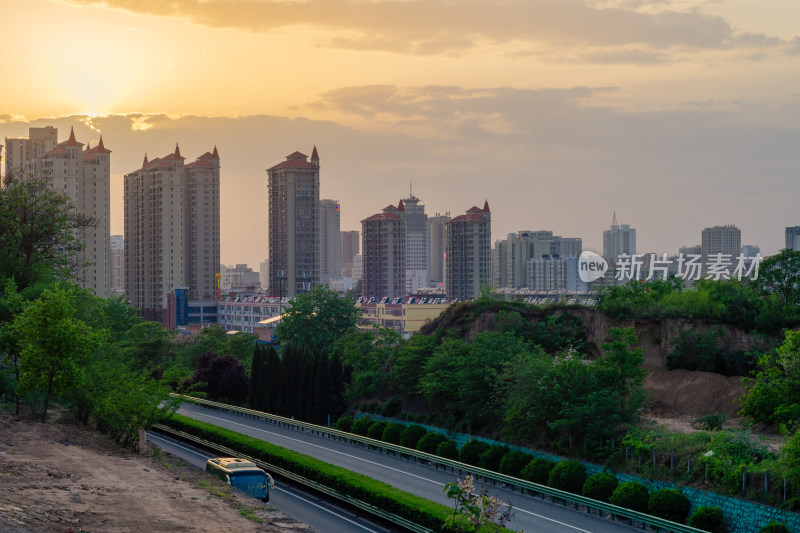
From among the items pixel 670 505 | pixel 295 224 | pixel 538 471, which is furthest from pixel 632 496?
pixel 295 224

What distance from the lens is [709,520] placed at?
25734 mm

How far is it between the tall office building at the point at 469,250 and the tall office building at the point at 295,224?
2819cm

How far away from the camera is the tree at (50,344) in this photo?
96.6ft

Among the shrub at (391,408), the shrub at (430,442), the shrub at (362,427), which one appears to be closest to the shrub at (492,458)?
the shrub at (430,442)

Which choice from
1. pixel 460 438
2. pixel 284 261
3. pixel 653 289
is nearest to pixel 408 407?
pixel 460 438

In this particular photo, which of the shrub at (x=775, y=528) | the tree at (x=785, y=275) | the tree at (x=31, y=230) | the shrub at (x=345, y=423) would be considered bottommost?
the shrub at (x=345, y=423)

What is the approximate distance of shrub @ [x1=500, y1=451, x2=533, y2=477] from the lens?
111 ft

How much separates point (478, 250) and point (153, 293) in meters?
63.8

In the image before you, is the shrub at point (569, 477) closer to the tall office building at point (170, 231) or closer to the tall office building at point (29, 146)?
the tall office building at point (170, 231)

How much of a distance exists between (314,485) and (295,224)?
14142 cm

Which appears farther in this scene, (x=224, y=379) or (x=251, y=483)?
(x=224, y=379)

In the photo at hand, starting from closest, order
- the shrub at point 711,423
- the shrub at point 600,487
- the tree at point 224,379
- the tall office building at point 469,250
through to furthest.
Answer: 1. the shrub at point 600,487
2. the shrub at point 711,423
3. the tree at point 224,379
4. the tall office building at point 469,250

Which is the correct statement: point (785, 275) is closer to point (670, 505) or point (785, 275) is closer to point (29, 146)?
point (670, 505)

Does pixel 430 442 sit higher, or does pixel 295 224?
pixel 295 224
